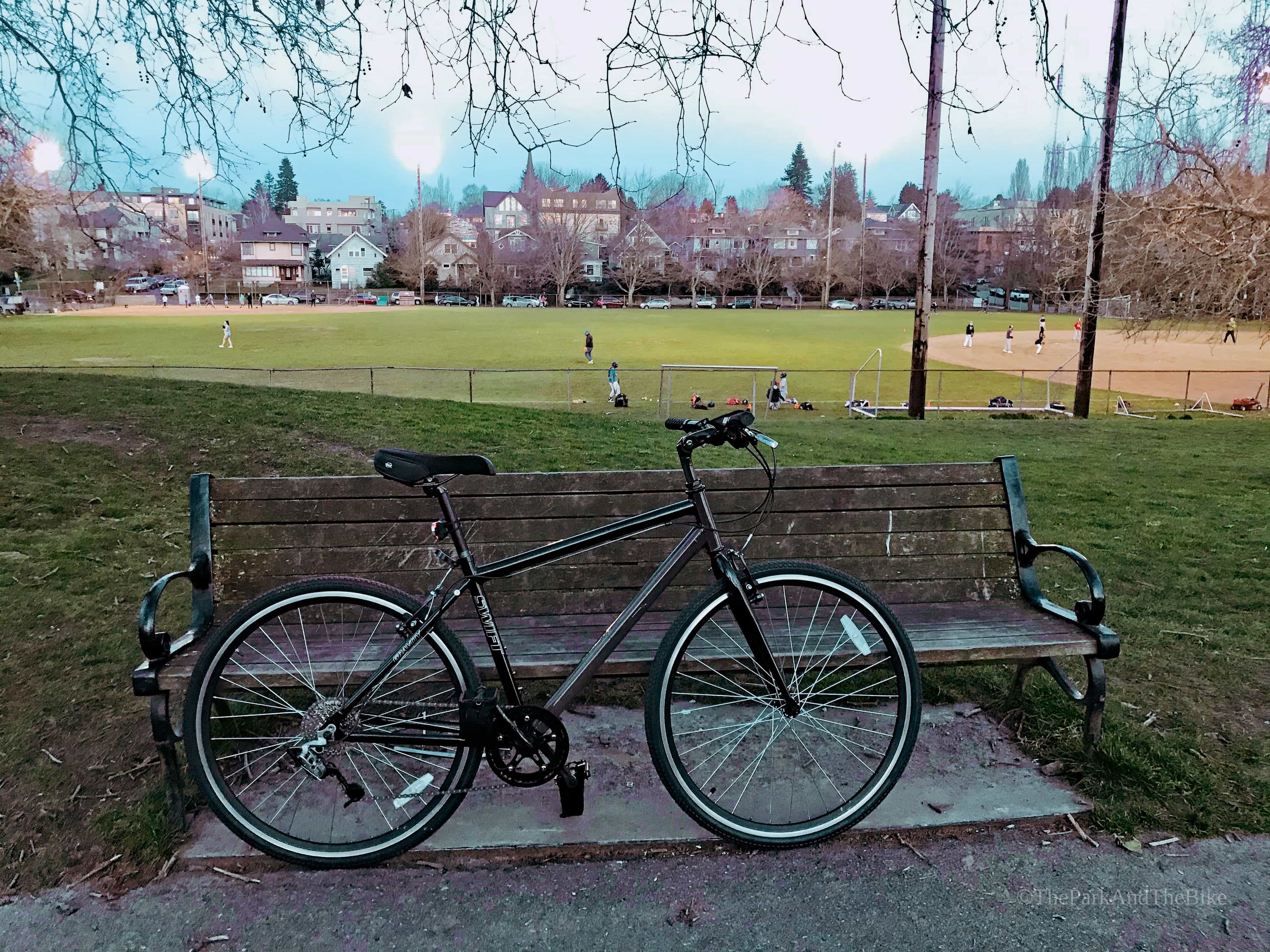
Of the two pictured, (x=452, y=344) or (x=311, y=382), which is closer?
(x=311, y=382)

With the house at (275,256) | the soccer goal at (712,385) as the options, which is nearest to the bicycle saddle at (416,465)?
the soccer goal at (712,385)

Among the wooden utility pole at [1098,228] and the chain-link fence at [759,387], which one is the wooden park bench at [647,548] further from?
the chain-link fence at [759,387]

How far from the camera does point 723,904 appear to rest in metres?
2.61

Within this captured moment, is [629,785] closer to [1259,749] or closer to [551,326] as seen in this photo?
[1259,749]

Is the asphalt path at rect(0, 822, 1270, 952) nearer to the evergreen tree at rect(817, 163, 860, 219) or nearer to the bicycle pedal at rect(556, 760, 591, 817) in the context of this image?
the bicycle pedal at rect(556, 760, 591, 817)

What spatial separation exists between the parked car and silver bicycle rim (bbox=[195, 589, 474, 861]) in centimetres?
8778

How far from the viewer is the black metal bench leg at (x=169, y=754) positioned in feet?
9.29

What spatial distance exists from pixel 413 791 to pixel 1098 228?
18.4m

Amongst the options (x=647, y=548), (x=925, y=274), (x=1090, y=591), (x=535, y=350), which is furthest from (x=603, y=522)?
(x=535, y=350)

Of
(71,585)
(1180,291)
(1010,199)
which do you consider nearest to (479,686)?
(71,585)

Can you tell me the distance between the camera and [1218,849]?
112 inches

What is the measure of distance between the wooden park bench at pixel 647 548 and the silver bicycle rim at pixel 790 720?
0.91 ft

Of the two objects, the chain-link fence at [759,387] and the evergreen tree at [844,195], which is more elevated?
the evergreen tree at [844,195]

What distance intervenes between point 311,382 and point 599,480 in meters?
23.8
